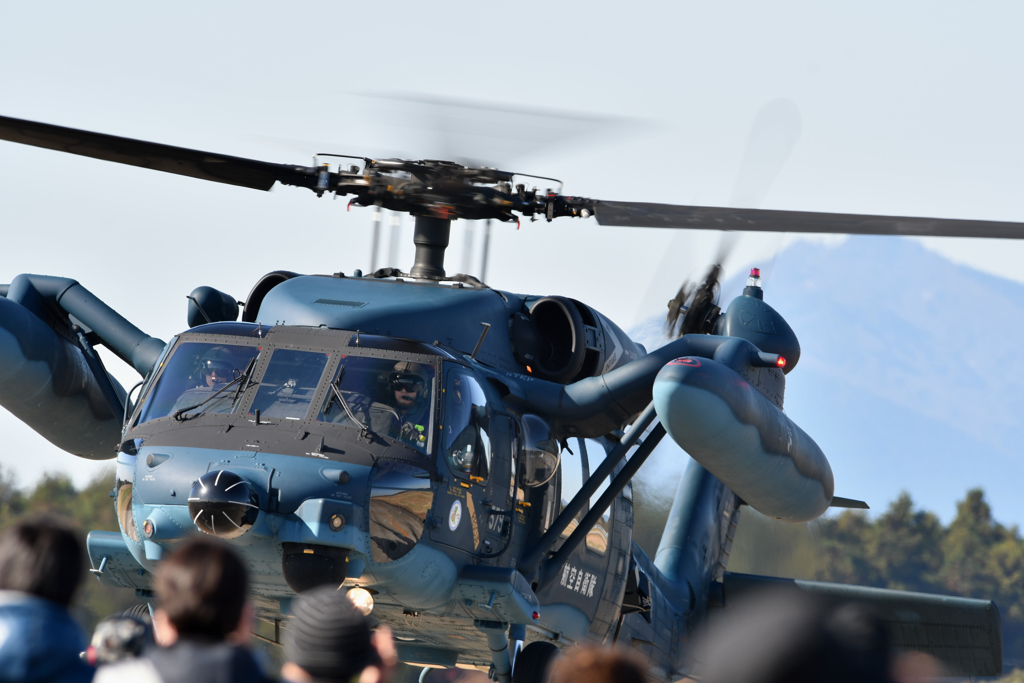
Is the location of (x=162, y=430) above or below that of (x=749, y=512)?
above

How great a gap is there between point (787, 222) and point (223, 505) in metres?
4.14

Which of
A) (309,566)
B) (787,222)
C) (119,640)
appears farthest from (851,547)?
(119,640)

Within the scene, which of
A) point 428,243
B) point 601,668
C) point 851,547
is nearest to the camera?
point 601,668

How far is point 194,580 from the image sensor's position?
2799mm

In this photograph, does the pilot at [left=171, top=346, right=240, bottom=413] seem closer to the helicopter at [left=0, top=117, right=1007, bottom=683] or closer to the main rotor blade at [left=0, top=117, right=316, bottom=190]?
the helicopter at [left=0, top=117, right=1007, bottom=683]

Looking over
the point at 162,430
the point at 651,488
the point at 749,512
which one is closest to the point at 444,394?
the point at 162,430

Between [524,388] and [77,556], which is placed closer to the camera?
[77,556]

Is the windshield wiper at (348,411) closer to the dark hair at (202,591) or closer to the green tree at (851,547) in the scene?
the dark hair at (202,591)

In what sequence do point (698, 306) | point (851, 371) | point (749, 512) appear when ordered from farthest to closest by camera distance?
point (851, 371) → point (749, 512) → point (698, 306)

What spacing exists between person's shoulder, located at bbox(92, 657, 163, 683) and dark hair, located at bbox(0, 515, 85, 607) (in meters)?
0.27

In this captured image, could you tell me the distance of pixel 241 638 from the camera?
10.1 ft

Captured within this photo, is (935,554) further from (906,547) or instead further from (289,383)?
(289,383)

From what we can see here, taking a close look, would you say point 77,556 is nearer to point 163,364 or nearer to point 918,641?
point 163,364

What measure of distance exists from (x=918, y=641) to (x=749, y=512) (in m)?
12.0
